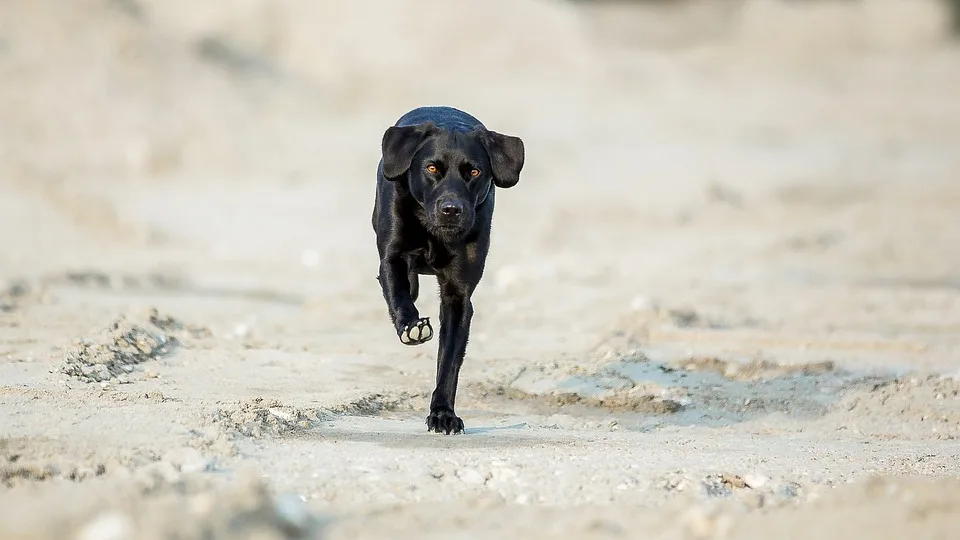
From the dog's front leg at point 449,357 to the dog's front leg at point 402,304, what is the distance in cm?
21

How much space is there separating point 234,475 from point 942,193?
51.6 ft

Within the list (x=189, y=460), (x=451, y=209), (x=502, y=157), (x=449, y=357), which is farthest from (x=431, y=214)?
(x=189, y=460)

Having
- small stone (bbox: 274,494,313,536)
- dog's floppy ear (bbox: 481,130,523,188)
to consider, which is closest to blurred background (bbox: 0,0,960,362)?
dog's floppy ear (bbox: 481,130,523,188)

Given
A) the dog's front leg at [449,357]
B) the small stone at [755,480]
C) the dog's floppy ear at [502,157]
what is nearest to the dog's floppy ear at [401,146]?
the dog's floppy ear at [502,157]

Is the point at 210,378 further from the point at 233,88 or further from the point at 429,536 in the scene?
the point at 233,88

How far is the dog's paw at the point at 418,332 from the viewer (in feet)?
20.2

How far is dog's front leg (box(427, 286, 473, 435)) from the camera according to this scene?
6.27m

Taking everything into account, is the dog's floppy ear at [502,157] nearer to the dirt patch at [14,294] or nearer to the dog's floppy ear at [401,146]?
the dog's floppy ear at [401,146]

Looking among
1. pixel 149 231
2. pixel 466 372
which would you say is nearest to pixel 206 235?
pixel 149 231

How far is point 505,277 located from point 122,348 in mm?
5481

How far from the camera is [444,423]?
6246 mm

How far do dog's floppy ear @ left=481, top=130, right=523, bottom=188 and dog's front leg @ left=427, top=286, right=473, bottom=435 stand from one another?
60 cm

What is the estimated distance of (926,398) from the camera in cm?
766

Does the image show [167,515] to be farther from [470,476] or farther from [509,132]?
[509,132]
